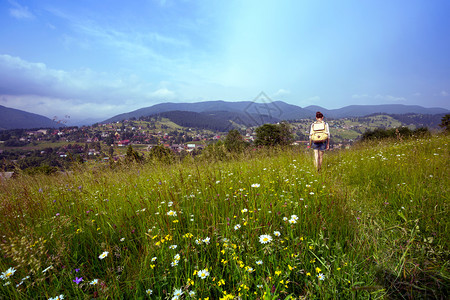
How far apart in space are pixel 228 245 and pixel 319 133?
6722 millimetres

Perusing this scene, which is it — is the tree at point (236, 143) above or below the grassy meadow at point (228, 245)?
above

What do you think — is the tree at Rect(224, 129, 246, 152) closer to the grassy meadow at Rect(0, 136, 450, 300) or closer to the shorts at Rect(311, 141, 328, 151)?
the shorts at Rect(311, 141, 328, 151)

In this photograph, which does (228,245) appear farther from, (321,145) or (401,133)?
(401,133)

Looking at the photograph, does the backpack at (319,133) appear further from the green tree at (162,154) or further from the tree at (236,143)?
the green tree at (162,154)

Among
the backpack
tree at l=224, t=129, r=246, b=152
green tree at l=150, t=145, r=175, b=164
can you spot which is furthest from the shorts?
green tree at l=150, t=145, r=175, b=164

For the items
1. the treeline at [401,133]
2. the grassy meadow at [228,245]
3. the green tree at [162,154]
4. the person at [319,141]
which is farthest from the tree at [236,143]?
the treeline at [401,133]

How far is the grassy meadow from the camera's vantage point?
1.59m

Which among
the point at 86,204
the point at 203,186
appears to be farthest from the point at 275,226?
the point at 86,204

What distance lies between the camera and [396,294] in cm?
161

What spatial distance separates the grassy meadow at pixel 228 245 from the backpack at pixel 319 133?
8.90 feet

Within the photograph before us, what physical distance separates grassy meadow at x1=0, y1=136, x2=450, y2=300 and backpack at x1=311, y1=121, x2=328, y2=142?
2712 mm

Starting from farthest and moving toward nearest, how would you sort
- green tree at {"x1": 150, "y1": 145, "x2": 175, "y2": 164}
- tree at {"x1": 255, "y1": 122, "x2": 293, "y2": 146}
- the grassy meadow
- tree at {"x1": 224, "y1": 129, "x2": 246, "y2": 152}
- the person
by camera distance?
tree at {"x1": 255, "y1": 122, "x2": 293, "y2": 146}, tree at {"x1": 224, "y1": 129, "x2": 246, "y2": 152}, the person, green tree at {"x1": 150, "y1": 145, "x2": 175, "y2": 164}, the grassy meadow

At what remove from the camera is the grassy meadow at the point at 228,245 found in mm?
1590

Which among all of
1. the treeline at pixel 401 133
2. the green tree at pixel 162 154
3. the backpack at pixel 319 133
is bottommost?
the treeline at pixel 401 133
